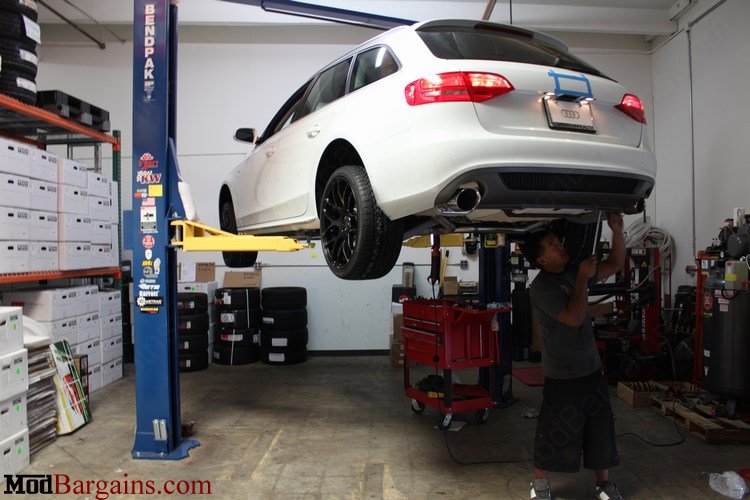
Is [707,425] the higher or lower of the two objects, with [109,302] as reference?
lower

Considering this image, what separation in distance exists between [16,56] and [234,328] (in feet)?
12.2

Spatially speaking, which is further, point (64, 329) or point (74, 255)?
point (74, 255)

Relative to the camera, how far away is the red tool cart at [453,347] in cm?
399

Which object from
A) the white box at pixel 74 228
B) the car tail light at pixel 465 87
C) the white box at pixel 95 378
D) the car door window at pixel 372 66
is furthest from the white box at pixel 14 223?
the car tail light at pixel 465 87

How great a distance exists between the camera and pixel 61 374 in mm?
4254

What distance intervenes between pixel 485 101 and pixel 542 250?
115 cm

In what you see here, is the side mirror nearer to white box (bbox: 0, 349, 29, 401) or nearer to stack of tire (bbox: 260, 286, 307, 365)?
white box (bbox: 0, 349, 29, 401)

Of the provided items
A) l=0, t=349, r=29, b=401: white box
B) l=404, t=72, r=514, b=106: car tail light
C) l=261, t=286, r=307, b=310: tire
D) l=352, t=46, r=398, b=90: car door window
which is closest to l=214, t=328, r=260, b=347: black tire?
l=261, t=286, r=307, b=310: tire

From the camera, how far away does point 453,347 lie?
406 centimetres

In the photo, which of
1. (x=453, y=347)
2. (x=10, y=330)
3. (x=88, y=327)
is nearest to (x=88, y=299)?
(x=88, y=327)

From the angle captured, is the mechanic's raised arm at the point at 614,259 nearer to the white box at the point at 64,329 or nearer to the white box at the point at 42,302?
the white box at the point at 64,329

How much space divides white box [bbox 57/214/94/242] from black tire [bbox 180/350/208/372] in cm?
182

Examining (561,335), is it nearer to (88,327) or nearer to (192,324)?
(192,324)

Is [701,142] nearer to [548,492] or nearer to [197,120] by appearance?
[548,492]
